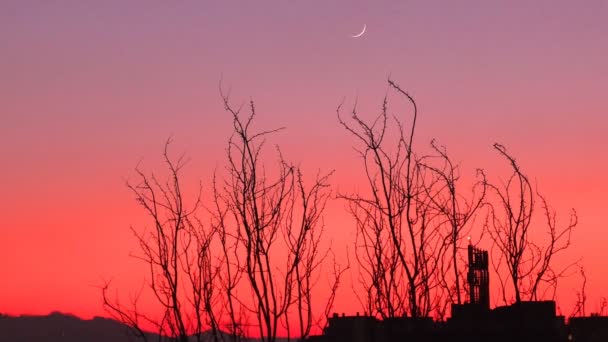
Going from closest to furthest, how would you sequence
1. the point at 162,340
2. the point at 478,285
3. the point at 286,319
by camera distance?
the point at 286,319 → the point at 162,340 → the point at 478,285

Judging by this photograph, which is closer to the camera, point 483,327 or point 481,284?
point 483,327

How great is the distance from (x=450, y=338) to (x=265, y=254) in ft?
9.64

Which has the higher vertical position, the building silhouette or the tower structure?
the tower structure

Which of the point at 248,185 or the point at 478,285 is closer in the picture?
the point at 248,185

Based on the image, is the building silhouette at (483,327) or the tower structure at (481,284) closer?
the building silhouette at (483,327)

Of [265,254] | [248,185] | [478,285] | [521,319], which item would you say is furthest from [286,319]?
[478,285]

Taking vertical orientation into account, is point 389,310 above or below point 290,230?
below

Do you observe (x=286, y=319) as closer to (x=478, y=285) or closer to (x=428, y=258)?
(x=428, y=258)

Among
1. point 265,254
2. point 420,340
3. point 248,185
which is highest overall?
point 248,185

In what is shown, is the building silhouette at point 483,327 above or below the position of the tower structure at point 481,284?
below

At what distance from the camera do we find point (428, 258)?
14.1m

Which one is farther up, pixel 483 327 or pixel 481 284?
pixel 481 284

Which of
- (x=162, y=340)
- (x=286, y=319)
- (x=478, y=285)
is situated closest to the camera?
(x=286, y=319)

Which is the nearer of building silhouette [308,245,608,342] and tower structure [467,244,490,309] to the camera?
building silhouette [308,245,608,342]
